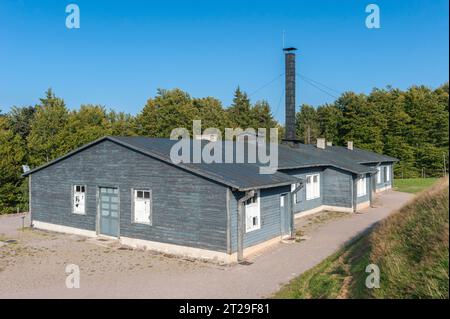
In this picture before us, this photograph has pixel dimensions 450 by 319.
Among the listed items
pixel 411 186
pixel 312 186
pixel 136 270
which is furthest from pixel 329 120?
pixel 136 270

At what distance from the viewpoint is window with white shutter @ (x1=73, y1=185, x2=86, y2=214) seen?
58.9 ft

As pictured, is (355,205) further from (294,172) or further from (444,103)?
(444,103)

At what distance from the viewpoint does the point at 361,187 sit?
26.0 m

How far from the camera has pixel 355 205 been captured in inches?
957

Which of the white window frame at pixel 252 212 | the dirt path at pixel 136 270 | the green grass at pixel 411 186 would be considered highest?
the white window frame at pixel 252 212

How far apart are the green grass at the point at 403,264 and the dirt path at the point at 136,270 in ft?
4.09

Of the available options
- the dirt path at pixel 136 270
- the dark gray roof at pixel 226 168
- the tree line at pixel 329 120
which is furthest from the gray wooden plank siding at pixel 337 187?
the tree line at pixel 329 120

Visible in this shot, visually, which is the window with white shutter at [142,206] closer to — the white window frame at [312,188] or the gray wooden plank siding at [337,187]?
the white window frame at [312,188]

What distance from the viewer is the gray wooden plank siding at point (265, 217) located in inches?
525

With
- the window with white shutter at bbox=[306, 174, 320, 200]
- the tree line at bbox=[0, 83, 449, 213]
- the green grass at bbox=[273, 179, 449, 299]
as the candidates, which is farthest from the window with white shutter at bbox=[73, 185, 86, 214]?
the tree line at bbox=[0, 83, 449, 213]

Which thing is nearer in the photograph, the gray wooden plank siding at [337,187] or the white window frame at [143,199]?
the white window frame at [143,199]
